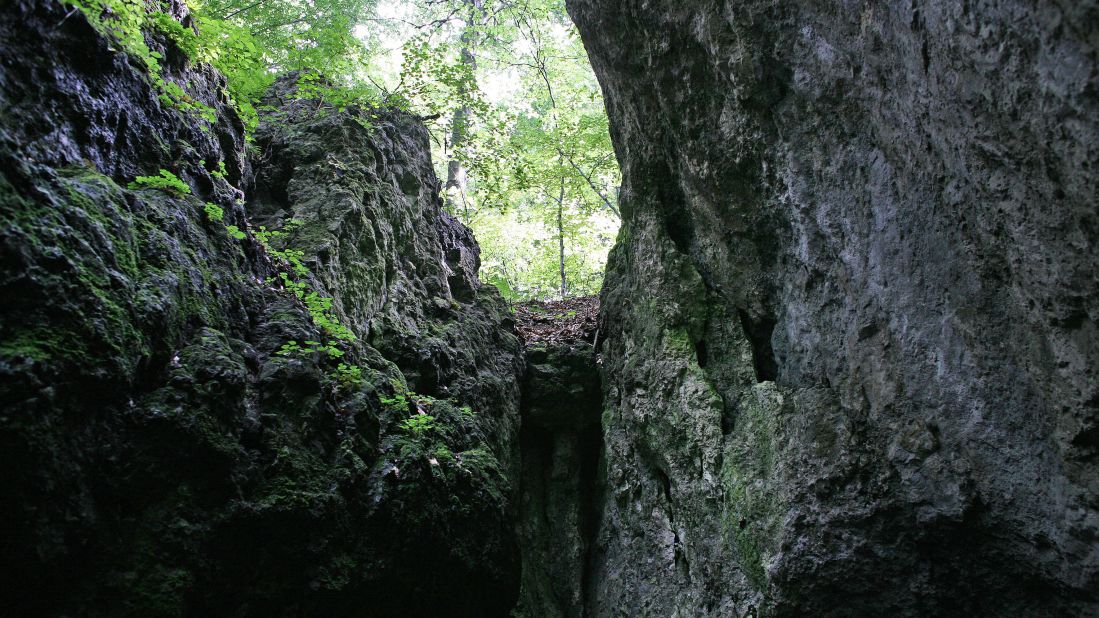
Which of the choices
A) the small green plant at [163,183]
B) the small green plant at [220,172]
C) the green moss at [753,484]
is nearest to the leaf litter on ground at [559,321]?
the green moss at [753,484]

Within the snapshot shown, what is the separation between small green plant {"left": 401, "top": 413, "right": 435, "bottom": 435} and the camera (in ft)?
17.7

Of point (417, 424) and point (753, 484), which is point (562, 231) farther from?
point (753, 484)

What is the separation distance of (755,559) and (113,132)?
5.93 metres

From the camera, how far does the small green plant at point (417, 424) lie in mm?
5402

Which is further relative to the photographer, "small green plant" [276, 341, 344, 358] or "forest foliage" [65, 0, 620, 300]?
"forest foliage" [65, 0, 620, 300]

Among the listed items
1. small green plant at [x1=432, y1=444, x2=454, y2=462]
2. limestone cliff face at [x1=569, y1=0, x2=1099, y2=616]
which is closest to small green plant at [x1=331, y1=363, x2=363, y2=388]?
small green plant at [x1=432, y1=444, x2=454, y2=462]

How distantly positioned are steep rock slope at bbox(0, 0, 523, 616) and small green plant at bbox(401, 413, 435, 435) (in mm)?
20

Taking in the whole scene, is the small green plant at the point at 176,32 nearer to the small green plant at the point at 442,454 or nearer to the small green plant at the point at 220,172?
the small green plant at the point at 220,172

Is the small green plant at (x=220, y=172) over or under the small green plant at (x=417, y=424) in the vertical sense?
over

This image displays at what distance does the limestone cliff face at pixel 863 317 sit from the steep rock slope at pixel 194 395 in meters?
2.04

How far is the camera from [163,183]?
14.8ft

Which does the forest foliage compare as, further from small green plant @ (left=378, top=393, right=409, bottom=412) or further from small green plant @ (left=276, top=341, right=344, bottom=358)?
small green plant @ (left=378, top=393, right=409, bottom=412)

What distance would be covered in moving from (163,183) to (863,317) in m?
5.44

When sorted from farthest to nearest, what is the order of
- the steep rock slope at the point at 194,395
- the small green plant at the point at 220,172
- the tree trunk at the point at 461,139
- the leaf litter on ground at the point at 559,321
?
the tree trunk at the point at 461,139 < the leaf litter on ground at the point at 559,321 < the small green plant at the point at 220,172 < the steep rock slope at the point at 194,395
